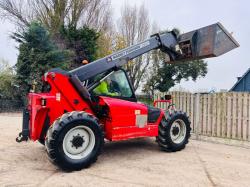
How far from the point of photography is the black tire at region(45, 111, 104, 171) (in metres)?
5.14

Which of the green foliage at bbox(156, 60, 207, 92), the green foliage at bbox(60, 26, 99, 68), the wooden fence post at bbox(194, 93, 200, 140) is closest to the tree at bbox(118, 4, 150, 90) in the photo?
the green foliage at bbox(156, 60, 207, 92)

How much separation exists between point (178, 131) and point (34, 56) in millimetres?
12018

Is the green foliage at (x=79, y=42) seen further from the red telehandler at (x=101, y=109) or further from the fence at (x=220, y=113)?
the red telehandler at (x=101, y=109)

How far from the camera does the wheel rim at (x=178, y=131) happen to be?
7188mm

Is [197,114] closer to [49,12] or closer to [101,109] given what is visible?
[101,109]

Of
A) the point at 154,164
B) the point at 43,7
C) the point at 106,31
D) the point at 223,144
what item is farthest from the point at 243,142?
the point at 106,31

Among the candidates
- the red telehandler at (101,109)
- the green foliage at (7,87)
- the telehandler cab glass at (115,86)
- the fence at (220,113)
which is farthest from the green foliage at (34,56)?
the telehandler cab glass at (115,86)

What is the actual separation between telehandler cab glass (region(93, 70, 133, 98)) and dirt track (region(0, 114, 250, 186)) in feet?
4.56

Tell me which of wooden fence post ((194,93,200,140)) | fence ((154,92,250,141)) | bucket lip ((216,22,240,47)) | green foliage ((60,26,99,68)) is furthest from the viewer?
green foliage ((60,26,99,68))

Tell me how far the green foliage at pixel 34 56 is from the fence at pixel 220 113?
31.6ft

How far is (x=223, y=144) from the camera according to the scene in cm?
845

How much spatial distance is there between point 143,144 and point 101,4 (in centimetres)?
1962

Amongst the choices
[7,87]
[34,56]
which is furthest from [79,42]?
[7,87]

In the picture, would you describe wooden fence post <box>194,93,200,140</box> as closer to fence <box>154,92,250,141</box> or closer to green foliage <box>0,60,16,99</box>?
fence <box>154,92,250,141</box>
